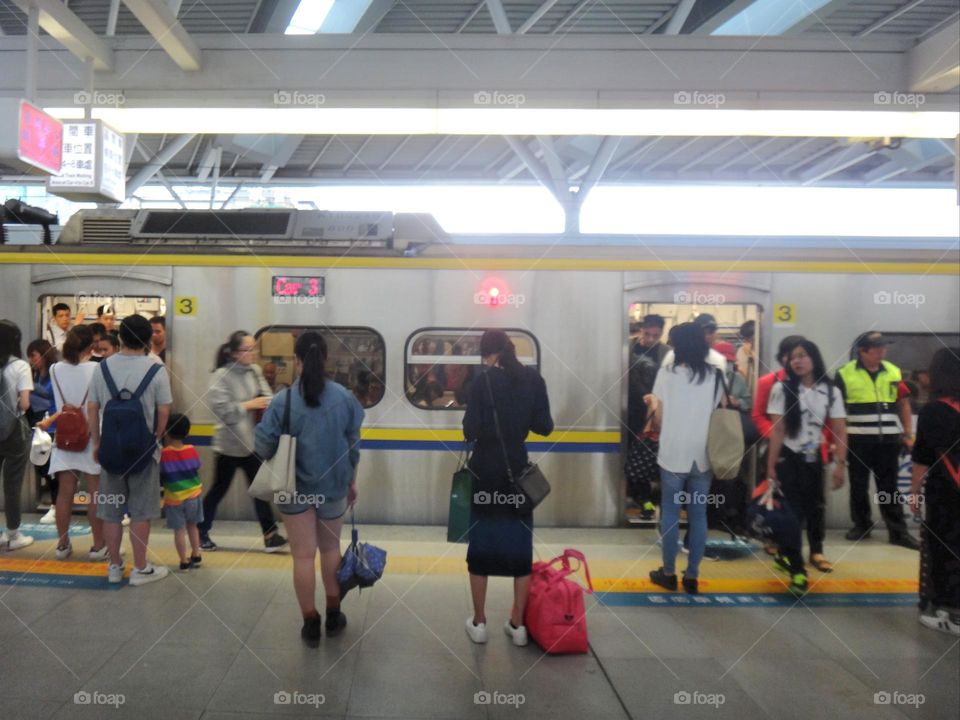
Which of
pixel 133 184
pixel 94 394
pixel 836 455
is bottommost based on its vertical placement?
pixel 836 455

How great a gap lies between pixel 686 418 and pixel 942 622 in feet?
6.32

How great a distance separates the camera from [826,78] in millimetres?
6066

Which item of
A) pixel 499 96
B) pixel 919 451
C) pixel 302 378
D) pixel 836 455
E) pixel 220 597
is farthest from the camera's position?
pixel 499 96

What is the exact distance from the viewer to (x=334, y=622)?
443cm

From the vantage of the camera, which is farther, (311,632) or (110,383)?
(110,383)

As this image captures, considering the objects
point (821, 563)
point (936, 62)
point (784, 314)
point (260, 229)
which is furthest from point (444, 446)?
point (936, 62)

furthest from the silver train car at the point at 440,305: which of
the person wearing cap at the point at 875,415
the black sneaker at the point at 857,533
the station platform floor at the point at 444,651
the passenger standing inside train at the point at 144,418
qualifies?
the passenger standing inside train at the point at 144,418

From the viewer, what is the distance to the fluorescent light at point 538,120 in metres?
6.18

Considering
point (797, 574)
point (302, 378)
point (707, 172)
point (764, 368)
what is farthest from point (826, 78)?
point (707, 172)

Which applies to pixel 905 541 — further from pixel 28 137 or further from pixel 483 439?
pixel 28 137

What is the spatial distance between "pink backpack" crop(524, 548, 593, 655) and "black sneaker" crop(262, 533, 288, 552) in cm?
259

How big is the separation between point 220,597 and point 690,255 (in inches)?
186

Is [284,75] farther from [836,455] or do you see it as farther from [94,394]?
[836,455]

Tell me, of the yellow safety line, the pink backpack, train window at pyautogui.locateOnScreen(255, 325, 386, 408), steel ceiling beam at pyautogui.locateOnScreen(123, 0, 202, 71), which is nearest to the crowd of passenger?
the pink backpack
